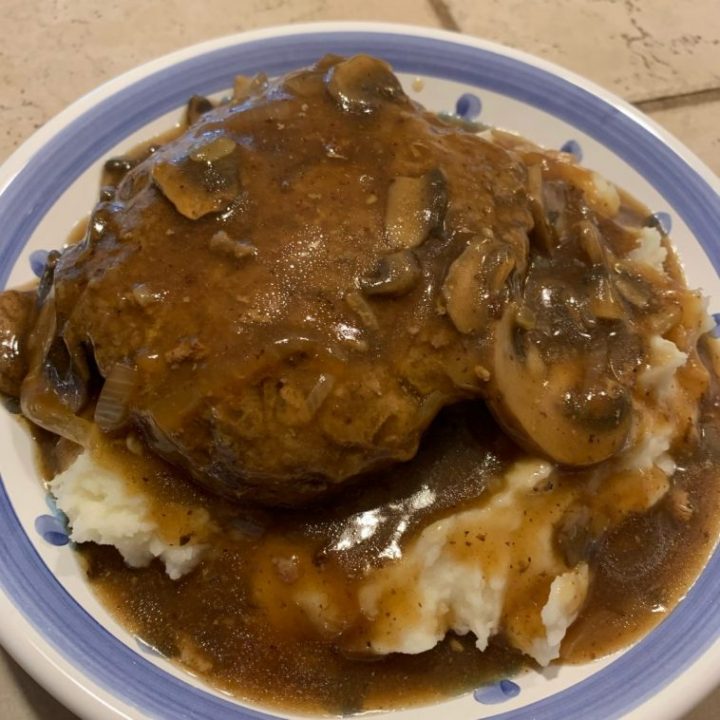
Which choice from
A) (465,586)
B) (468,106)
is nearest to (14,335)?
(465,586)

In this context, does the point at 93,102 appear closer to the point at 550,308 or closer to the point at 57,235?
the point at 57,235

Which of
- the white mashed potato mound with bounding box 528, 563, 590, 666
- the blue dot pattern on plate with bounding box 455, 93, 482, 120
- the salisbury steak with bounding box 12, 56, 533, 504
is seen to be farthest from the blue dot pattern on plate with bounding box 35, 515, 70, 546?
the blue dot pattern on plate with bounding box 455, 93, 482, 120

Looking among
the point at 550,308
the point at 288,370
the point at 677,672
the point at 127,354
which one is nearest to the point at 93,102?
the point at 127,354

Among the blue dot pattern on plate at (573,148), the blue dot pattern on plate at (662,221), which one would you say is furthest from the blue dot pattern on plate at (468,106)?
the blue dot pattern on plate at (662,221)

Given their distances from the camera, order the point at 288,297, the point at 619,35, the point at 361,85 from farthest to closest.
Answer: the point at 619,35
the point at 361,85
the point at 288,297

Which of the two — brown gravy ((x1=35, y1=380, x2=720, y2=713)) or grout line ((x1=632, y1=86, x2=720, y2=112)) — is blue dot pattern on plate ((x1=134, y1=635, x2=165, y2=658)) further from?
grout line ((x1=632, y1=86, x2=720, y2=112))

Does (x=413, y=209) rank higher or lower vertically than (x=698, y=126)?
higher

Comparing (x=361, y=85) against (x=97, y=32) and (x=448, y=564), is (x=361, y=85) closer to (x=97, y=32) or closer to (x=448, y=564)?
(x=448, y=564)
